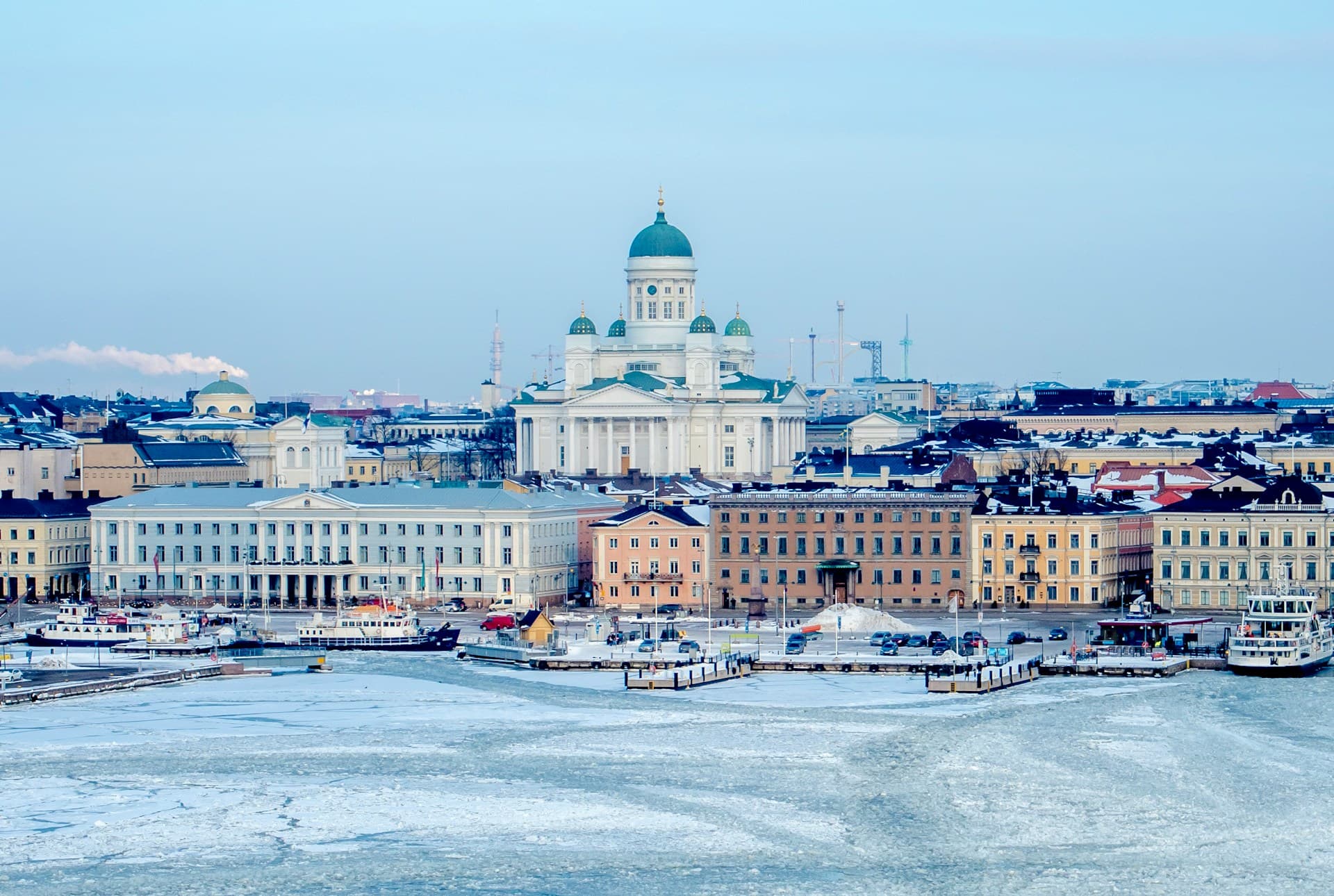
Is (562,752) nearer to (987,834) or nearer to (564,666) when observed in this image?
(987,834)

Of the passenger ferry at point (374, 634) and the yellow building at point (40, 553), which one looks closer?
the passenger ferry at point (374, 634)

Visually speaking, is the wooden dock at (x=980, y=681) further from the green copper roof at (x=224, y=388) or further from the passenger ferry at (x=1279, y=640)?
the green copper roof at (x=224, y=388)

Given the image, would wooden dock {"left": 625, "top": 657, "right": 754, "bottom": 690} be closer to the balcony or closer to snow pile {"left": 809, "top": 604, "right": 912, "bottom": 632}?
snow pile {"left": 809, "top": 604, "right": 912, "bottom": 632}

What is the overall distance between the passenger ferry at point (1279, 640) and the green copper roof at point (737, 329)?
69566 millimetres

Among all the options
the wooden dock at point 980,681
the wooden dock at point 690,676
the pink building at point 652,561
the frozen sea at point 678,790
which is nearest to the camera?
the frozen sea at point 678,790

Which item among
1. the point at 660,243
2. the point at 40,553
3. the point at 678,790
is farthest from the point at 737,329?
the point at 678,790

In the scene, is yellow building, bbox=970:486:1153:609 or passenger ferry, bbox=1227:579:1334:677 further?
yellow building, bbox=970:486:1153:609

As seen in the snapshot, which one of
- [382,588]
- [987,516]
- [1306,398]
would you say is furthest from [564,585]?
[1306,398]

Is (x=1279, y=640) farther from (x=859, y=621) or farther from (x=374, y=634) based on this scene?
(x=374, y=634)

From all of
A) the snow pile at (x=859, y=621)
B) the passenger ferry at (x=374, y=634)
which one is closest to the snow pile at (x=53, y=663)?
the passenger ferry at (x=374, y=634)

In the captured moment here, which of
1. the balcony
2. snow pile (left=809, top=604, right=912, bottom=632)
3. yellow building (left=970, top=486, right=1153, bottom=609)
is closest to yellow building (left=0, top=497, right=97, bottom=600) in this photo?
the balcony

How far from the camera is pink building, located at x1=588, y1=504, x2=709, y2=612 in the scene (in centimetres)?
8331

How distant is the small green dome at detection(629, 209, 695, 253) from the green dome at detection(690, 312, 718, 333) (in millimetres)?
4880

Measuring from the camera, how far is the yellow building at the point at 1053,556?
79.6 meters
